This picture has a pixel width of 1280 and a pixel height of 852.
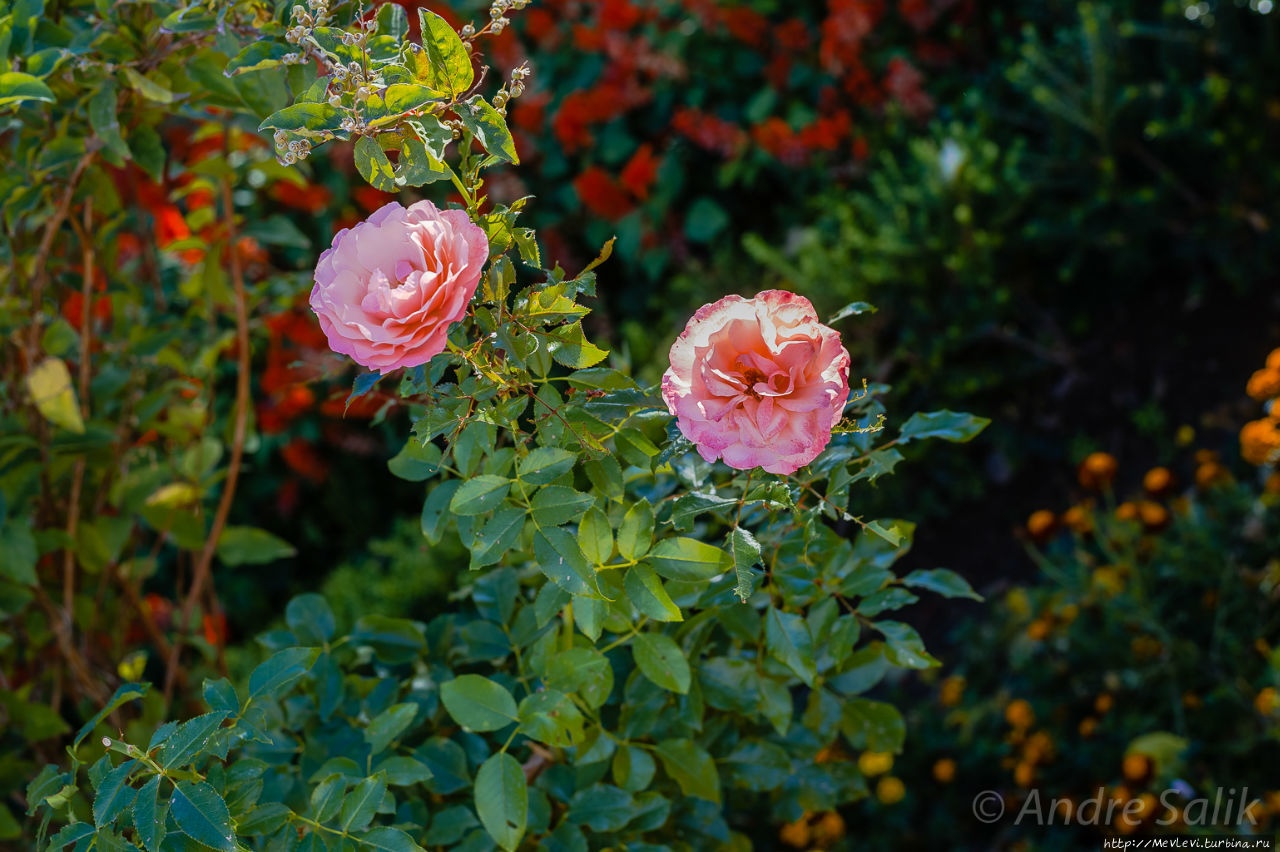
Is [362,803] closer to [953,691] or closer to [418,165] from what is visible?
[418,165]

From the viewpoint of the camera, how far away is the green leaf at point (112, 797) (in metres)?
0.77

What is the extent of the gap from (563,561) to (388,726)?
27cm

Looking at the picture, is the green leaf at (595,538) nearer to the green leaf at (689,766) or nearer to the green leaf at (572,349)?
the green leaf at (572,349)

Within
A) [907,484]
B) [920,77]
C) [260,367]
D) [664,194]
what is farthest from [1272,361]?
[260,367]

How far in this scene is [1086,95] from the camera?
7.98 feet

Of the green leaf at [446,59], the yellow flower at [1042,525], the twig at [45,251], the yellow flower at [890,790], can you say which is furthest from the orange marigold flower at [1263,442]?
the twig at [45,251]

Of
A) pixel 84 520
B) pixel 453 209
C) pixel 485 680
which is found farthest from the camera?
pixel 84 520

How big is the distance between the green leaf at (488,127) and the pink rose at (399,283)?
6cm

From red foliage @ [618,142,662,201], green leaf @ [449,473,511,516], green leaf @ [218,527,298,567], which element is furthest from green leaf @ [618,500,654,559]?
red foliage @ [618,142,662,201]

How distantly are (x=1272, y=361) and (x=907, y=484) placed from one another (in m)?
0.94

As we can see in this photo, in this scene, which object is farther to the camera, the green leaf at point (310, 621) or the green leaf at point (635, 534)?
the green leaf at point (310, 621)

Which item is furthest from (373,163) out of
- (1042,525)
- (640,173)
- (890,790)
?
(640,173)

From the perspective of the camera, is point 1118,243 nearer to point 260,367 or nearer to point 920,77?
point 920,77

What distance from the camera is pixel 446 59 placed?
2.64 ft
